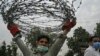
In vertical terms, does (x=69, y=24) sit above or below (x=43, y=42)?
above

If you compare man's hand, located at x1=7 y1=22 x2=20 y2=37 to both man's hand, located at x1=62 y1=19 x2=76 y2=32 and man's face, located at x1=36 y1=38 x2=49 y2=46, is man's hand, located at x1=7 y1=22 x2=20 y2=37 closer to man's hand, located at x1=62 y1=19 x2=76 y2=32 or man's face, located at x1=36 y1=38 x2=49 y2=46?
man's face, located at x1=36 y1=38 x2=49 y2=46

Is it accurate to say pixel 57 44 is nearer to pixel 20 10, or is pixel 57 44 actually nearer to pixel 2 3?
pixel 20 10

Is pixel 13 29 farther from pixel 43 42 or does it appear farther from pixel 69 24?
pixel 69 24

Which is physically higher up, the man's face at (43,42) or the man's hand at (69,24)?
the man's hand at (69,24)

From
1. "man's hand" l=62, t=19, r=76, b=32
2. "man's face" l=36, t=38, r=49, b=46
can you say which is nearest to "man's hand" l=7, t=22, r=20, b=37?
"man's face" l=36, t=38, r=49, b=46

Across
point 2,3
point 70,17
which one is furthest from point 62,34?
point 2,3

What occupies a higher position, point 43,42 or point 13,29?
point 13,29

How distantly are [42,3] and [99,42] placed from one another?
3.94 feet

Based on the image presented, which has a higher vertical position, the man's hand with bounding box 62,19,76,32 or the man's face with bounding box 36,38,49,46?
the man's hand with bounding box 62,19,76,32

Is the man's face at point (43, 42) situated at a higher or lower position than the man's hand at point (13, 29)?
lower

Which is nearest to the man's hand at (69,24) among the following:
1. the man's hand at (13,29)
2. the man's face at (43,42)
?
the man's face at (43,42)

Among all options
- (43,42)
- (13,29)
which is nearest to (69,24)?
(43,42)

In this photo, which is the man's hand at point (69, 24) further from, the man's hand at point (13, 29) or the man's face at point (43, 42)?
the man's hand at point (13, 29)

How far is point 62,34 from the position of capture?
16.0 ft
